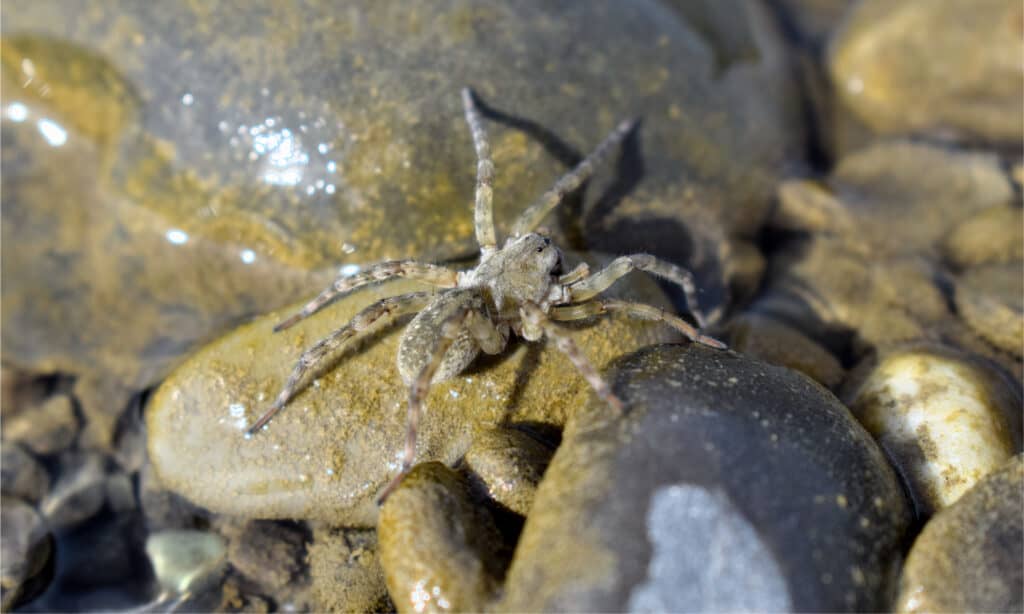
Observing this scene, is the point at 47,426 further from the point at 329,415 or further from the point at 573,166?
the point at 573,166

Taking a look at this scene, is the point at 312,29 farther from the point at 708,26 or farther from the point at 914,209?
the point at 914,209

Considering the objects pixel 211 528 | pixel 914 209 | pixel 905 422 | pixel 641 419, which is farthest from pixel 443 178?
pixel 914 209

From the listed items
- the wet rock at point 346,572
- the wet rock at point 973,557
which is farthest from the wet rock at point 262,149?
the wet rock at point 973,557

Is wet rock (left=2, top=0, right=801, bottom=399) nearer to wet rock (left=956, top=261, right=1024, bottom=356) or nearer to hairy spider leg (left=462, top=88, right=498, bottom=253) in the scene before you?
hairy spider leg (left=462, top=88, right=498, bottom=253)

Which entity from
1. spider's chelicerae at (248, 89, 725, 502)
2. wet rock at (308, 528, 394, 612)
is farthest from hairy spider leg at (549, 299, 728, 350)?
wet rock at (308, 528, 394, 612)

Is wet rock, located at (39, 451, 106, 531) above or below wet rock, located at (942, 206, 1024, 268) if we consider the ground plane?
above
